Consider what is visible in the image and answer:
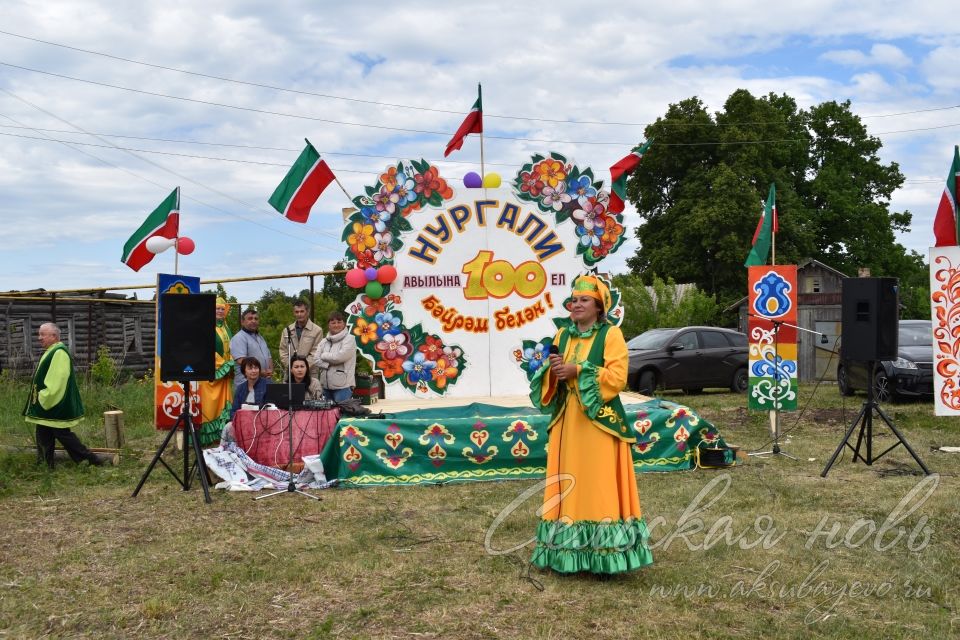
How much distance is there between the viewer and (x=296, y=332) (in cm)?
941

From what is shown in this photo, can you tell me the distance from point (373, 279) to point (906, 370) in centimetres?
852

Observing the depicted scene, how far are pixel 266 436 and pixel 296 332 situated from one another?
1.63 m

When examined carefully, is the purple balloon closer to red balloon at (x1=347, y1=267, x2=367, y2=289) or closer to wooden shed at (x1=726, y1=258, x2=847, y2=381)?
red balloon at (x1=347, y1=267, x2=367, y2=289)

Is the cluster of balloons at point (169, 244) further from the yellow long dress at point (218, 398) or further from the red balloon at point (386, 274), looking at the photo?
the red balloon at point (386, 274)

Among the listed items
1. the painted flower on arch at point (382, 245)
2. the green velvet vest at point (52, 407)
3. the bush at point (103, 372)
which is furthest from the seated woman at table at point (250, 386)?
the bush at point (103, 372)

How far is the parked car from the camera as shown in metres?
12.8

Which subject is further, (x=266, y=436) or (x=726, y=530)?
(x=266, y=436)

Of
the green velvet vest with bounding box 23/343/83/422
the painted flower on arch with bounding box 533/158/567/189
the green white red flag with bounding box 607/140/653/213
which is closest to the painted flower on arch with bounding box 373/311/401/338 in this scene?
the painted flower on arch with bounding box 533/158/567/189

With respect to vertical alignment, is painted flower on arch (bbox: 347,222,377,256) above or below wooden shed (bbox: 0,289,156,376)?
above

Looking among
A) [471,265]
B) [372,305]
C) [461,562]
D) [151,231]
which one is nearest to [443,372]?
[372,305]

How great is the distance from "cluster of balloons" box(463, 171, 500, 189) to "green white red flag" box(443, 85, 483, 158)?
0.51 m

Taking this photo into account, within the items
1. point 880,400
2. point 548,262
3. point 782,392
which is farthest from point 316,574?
point 880,400

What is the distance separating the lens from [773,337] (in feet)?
30.2

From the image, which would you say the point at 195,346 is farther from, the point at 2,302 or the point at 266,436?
the point at 2,302
